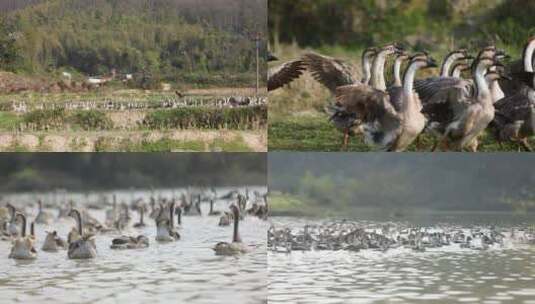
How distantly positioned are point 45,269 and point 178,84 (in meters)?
1.78

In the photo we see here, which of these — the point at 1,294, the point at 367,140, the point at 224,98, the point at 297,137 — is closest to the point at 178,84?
the point at 224,98

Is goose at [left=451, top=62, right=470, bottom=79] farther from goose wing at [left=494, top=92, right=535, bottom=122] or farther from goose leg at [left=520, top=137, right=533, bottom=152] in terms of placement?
goose leg at [left=520, top=137, right=533, bottom=152]

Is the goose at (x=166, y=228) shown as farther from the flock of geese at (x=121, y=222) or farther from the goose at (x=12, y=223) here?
the goose at (x=12, y=223)

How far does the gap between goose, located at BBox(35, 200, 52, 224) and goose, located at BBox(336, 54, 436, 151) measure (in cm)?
251

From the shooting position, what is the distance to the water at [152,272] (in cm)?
801

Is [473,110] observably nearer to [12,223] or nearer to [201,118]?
[201,118]

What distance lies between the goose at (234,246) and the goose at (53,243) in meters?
1.22

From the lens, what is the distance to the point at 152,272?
26.9 feet

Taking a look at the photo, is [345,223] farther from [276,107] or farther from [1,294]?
[1,294]

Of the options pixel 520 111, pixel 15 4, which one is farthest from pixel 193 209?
pixel 520 111

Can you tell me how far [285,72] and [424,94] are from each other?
1.10m

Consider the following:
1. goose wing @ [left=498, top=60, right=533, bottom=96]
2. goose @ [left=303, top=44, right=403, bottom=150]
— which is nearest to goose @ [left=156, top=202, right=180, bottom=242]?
goose @ [left=303, top=44, right=403, bottom=150]

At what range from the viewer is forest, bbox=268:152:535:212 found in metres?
8.33

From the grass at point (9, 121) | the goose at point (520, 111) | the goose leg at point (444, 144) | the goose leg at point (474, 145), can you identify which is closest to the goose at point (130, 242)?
the grass at point (9, 121)
